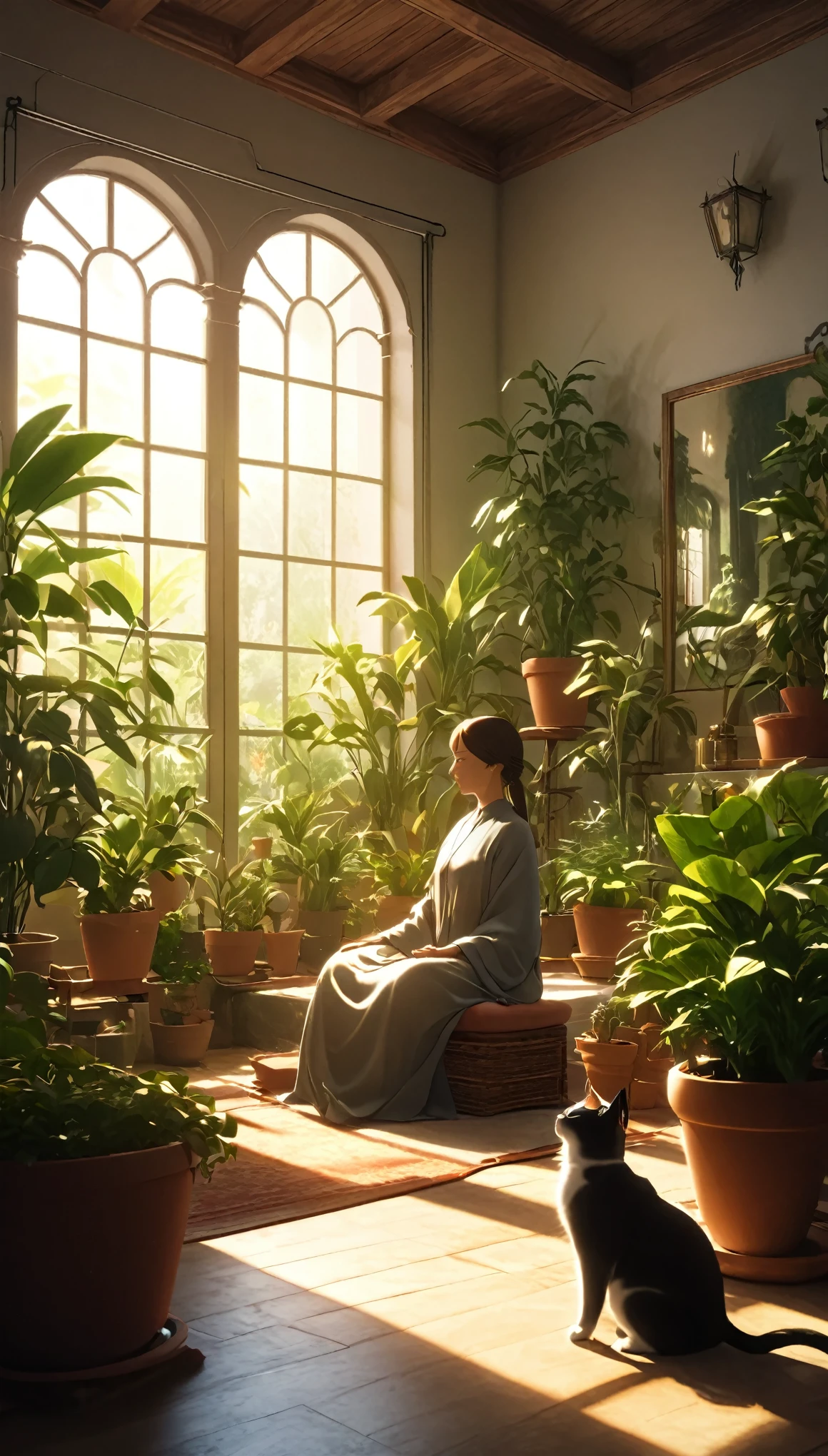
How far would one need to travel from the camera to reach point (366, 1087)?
4238 millimetres

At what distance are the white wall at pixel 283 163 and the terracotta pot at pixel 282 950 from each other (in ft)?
6.92

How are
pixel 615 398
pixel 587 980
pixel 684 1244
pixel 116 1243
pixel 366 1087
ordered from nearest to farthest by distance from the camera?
pixel 116 1243, pixel 684 1244, pixel 366 1087, pixel 587 980, pixel 615 398

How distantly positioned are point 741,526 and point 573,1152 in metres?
3.98

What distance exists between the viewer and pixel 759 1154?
2645 millimetres

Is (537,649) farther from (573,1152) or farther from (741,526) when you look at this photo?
(573,1152)

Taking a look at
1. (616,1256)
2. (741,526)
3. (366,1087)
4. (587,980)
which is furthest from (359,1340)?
(741,526)

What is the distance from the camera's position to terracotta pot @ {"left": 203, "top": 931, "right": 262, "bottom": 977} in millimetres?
5582

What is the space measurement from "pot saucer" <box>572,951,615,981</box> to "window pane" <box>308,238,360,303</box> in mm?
3446

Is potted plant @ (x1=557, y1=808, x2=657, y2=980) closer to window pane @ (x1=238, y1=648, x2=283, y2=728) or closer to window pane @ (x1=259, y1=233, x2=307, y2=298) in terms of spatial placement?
window pane @ (x1=238, y1=648, x2=283, y2=728)

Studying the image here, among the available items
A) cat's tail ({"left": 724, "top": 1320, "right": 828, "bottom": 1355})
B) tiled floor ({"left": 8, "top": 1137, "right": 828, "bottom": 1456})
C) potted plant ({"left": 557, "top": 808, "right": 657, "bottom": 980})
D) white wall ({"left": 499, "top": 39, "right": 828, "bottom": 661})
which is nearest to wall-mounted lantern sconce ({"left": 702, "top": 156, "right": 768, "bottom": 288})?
white wall ({"left": 499, "top": 39, "right": 828, "bottom": 661})

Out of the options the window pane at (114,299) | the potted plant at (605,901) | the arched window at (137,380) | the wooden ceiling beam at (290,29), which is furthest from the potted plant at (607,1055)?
the wooden ceiling beam at (290,29)

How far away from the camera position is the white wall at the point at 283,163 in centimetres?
555

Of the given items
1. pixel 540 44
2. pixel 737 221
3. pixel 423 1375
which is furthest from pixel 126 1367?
pixel 540 44

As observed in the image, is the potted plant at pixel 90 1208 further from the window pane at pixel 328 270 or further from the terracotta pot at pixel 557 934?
the window pane at pixel 328 270
